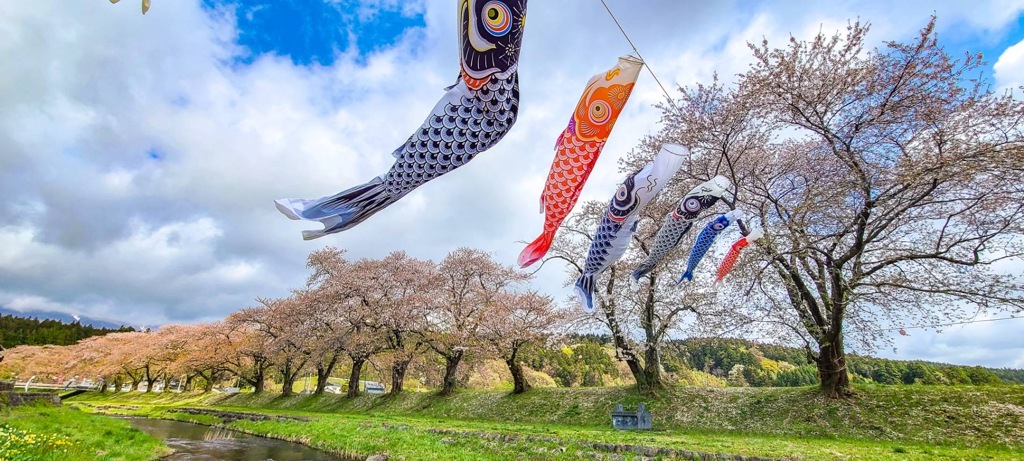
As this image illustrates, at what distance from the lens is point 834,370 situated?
12258 millimetres

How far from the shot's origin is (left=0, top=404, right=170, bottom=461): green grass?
6.86 metres

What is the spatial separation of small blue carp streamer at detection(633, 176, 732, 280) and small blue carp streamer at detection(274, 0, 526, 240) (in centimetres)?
406

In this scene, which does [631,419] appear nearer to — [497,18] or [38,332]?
[497,18]

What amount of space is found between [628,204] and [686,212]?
183 cm

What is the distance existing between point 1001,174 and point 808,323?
522 centimetres

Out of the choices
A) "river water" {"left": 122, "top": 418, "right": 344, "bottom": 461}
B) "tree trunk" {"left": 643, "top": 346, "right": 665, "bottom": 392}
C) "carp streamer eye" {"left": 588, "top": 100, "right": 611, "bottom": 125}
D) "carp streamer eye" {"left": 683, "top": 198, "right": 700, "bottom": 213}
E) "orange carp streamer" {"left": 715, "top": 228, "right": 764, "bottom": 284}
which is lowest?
"river water" {"left": 122, "top": 418, "right": 344, "bottom": 461}

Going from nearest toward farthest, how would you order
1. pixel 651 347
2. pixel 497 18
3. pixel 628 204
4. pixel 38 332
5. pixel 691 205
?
pixel 497 18
pixel 628 204
pixel 691 205
pixel 651 347
pixel 38 332

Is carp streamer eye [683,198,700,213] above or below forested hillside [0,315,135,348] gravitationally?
above

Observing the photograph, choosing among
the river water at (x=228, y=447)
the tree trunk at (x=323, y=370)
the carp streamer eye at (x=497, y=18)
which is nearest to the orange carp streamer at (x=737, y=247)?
the carp streamer eye at (x=497, y=18)

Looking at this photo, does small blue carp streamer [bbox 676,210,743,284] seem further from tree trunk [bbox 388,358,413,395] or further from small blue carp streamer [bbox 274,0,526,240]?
tree trunk [bbox 388,358,413,395]

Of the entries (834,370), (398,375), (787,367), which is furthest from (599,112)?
(787,367)

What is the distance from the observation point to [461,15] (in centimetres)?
317

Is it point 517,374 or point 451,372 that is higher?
point 517,374

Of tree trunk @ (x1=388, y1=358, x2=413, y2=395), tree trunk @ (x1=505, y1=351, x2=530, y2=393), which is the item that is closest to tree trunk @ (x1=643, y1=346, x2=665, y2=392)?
tree trunk @ (x1=505, y1=351, x2=530, y2=393)
